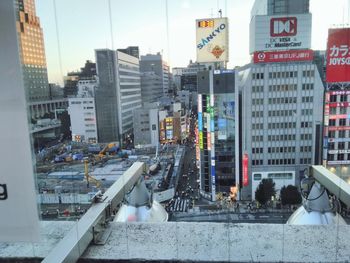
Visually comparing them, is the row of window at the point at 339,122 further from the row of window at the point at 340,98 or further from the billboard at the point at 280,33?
the billboard at the point at 280,33

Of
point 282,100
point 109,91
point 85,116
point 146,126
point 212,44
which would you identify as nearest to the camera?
point 85,116

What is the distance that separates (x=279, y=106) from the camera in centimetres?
822

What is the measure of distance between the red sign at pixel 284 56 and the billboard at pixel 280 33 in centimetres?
13

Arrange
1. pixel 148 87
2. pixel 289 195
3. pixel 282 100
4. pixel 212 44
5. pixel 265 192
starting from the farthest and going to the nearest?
pixel 148 87 < pixel 282 100 < pixel 265 192 < pixel 289 195 < pixel 212 44

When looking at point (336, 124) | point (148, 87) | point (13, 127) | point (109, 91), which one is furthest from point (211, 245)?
point (148, 87)

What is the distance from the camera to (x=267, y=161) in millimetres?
8250

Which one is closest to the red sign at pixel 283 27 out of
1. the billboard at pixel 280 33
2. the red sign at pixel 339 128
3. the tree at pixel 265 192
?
the billboard at pixel 280 33

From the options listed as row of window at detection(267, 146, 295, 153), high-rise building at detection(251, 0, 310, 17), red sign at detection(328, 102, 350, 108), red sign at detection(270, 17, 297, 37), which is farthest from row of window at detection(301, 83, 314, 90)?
high-rise building at detection(251, 0, 310, 17)

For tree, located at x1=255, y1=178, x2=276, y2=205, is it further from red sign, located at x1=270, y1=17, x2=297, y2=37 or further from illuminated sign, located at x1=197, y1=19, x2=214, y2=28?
illuminated sign, located at x1=197, y1=19, x2=214, y2=28

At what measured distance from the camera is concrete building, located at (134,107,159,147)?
10.6 metres

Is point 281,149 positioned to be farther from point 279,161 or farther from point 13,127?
point 13,127

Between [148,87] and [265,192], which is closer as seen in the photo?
[265,192]

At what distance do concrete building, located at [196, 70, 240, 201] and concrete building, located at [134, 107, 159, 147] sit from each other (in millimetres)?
3375

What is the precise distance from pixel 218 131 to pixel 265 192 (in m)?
2.00
